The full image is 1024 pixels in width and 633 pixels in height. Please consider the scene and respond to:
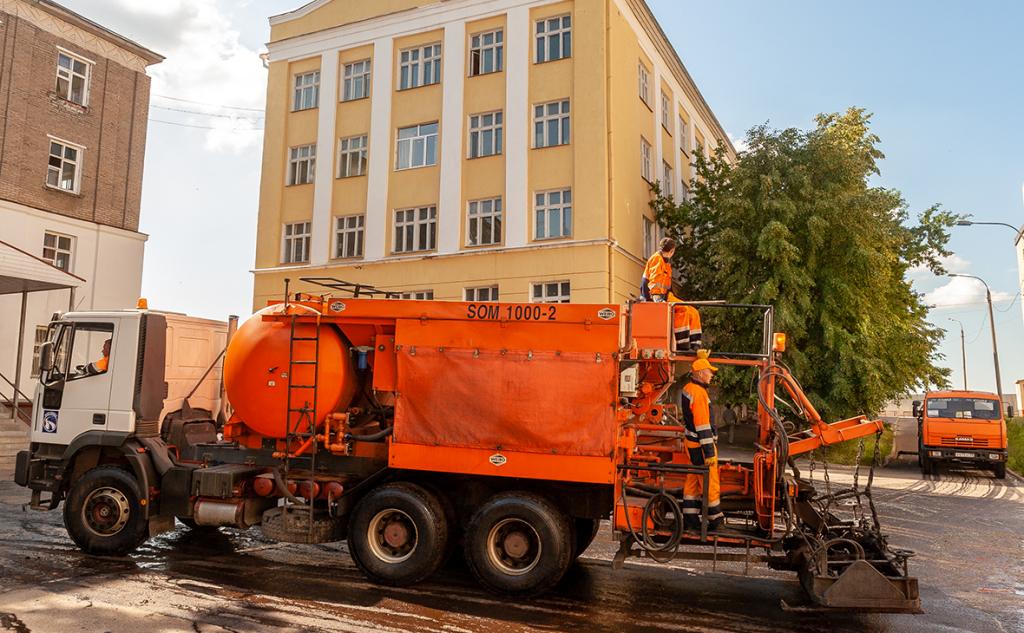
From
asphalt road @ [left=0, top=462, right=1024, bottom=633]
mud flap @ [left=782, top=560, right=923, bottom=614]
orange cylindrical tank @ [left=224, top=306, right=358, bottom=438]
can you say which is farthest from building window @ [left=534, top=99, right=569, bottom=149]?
mud flap @ [left=782, top=560, right=923, bottom=614]

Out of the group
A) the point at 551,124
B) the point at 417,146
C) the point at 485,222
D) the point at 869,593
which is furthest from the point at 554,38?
the point at 869,593

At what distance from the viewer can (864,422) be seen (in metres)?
6.95

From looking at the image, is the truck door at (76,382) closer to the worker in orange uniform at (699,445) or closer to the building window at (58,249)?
the worker in orange uniform at (699,445)

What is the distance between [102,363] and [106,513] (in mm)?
1676

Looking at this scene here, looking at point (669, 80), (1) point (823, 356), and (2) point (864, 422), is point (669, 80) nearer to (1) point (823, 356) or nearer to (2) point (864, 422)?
(1) point (823, 356)

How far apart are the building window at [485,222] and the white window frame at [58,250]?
46.2 ft

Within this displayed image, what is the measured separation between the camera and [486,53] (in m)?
22.9

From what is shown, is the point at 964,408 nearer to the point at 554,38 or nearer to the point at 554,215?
the point at 554,215

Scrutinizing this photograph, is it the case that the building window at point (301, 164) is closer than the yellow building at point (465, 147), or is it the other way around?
the yellow building at point (465, 147)

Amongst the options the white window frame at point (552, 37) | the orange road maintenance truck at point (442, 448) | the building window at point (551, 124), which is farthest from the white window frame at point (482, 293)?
the orange road maintenance truck at point (442, 448)

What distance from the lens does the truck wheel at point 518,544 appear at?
675cm

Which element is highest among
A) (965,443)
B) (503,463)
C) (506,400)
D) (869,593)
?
(506,400)

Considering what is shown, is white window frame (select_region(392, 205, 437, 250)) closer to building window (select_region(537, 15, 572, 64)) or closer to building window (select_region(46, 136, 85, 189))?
building window (select_region(537, 15, 572, 64))

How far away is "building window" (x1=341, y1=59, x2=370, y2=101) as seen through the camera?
24844mm
